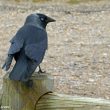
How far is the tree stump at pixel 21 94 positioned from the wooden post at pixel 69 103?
3 cm

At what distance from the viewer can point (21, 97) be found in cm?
204

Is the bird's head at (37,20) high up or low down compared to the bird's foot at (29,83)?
up

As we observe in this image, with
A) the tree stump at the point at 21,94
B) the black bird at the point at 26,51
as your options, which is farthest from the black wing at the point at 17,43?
the tree stump at the point at 21,94

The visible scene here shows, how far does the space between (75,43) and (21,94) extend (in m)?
5.91

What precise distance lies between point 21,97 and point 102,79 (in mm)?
3554

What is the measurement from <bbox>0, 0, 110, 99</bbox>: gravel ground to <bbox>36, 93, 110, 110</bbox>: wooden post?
2.78 metres

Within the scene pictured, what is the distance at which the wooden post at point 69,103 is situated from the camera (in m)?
2.02

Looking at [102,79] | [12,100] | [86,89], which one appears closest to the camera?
[12,100]

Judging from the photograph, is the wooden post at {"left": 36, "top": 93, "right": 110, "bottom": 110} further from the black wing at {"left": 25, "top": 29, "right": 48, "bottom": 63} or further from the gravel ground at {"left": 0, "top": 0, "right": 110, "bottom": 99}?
the gravel ground at {"left": 0, "top": 0, "right": 110, "bottom": 99}

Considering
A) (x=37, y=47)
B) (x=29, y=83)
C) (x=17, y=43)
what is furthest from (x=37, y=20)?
(x=29, y=83)

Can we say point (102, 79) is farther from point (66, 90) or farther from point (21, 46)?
point (21, 46)

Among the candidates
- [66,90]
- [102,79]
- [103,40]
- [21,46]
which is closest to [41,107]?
[21,46]

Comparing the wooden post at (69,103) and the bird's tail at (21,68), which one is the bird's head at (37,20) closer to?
the bird's tail at (21,68)

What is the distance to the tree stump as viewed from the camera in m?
2.03
